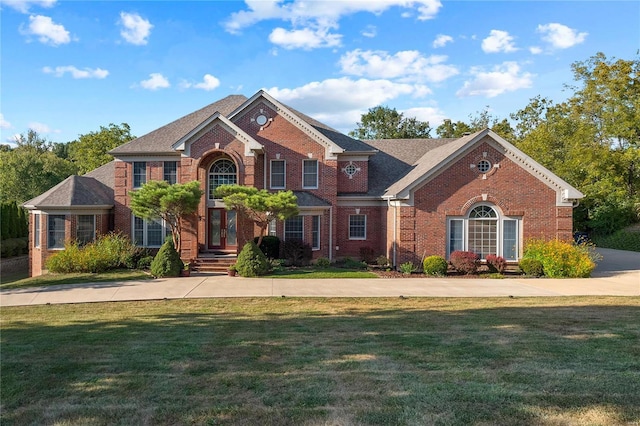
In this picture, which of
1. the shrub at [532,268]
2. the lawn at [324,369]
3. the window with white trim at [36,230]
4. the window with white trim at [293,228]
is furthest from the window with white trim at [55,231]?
the shrub at [532,268]

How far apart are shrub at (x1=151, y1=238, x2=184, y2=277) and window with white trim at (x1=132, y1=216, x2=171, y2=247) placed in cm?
498

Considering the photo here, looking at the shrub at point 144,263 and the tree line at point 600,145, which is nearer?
the shrub at point 144,263

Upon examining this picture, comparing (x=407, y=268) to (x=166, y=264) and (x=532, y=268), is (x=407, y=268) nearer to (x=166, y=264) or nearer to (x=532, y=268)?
(x=532, y=268)

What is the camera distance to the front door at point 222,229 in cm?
2102

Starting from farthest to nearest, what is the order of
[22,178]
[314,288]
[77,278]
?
[22,178] < [77,278] < [314,288]

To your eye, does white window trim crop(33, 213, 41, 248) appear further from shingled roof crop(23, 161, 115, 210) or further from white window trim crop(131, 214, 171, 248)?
white window trim crop(131, 214, 171, 248)

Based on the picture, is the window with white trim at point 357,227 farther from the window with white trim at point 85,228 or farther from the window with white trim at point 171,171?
the window with white trim at point 85,228

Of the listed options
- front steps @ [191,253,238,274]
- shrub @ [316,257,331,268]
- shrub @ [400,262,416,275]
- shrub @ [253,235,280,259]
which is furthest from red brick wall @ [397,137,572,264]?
front steps @ [191,253,238,274]

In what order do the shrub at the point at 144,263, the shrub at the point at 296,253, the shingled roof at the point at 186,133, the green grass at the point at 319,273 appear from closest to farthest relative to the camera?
the green grass at the point at 319,273 → the shrub at the point at 144,263 → the shrub at the point at 296,253 → the shingled roof at the point at 186,133

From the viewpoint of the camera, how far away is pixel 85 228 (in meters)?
20.5

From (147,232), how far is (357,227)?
11.7 m

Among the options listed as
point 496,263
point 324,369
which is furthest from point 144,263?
point 496,263

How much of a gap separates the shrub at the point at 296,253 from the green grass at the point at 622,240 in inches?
1018

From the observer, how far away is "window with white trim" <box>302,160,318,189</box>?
22.0m
